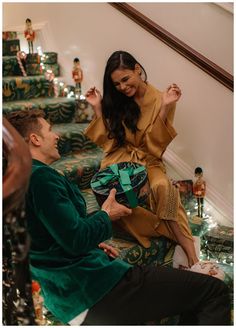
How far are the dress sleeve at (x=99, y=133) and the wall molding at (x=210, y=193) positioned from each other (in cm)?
59

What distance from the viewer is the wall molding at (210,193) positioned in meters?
2.95

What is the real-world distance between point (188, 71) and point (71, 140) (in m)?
0.95

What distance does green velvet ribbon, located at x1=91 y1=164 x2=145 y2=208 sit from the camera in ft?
7.52

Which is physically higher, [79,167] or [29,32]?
[29,32]

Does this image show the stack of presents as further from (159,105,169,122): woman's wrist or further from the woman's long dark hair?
(159,105,169,122): woman's wrist

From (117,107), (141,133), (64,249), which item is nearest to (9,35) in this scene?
(117,107)

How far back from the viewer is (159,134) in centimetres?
269

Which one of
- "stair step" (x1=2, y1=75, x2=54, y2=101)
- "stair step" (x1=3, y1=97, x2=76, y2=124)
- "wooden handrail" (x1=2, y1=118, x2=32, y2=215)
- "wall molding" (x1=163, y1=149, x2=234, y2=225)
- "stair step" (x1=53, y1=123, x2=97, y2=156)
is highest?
"wooden handrail" (x1=2, y1=118, x2=32, y2=215)

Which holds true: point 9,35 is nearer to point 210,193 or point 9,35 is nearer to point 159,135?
point 159,135

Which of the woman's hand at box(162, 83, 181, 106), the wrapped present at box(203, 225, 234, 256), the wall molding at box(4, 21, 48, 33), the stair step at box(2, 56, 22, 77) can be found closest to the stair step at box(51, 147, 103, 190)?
the woman's hand at box(162, 83, 181, 106)

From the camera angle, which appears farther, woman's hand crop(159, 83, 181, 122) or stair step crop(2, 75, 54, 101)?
stair step crop(2, 75, 54, 101)

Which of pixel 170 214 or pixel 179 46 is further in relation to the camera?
pixel 179 46

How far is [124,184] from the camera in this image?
232 cm

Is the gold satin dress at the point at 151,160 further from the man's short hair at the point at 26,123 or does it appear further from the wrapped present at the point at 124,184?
the man's short hair at the point at 26,123
